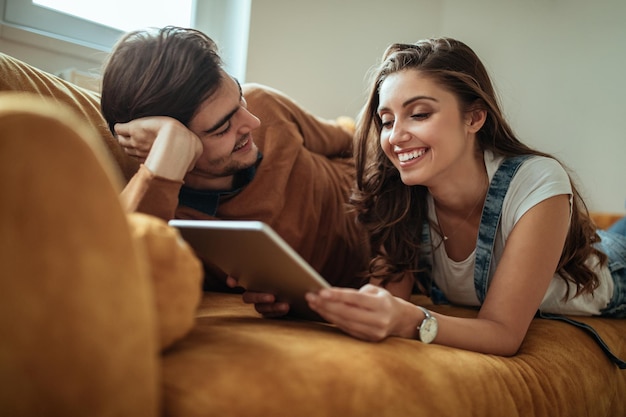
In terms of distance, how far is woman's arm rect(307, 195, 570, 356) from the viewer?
95 centimetres

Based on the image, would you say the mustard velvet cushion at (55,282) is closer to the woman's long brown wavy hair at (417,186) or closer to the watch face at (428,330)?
the watch face at (428,330)

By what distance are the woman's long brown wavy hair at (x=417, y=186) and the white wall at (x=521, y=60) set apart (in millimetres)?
1143

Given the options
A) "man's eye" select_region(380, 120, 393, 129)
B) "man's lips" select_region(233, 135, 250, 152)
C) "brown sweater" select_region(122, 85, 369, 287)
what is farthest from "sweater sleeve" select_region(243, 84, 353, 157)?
"man's eye" select_region(380, 120, 393, 129)

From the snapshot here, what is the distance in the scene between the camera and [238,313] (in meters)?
1.09

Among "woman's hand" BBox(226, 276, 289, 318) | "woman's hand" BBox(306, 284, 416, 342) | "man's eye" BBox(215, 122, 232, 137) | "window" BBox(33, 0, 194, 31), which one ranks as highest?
"window" BBox(33, 0, 194, 31)

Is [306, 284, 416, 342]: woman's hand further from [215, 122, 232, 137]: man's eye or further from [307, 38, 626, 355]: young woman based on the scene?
[215, 122, 232, 137]: man's eye

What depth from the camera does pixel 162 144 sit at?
1.10 metres

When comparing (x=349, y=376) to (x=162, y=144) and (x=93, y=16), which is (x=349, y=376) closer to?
(x=162, y=144)

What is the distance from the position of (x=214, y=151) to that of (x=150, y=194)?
1.08 feet

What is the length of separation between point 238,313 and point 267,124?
2.33ft

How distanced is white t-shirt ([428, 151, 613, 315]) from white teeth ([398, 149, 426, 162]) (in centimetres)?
18

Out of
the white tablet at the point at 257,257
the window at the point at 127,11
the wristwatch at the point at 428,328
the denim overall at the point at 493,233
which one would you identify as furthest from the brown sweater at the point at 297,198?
the window at the point at 127,11

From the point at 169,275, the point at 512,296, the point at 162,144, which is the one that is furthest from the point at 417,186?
the point at 169,275

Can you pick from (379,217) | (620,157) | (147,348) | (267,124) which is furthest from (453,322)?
(620,157)
